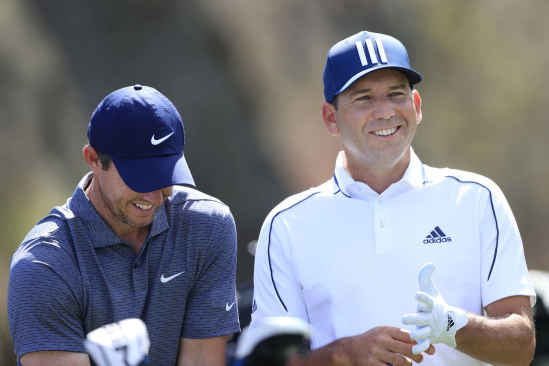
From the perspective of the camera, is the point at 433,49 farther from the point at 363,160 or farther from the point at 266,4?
the point at 363,160

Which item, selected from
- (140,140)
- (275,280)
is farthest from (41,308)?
(275,280)

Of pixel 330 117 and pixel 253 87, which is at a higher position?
pixel 330 117

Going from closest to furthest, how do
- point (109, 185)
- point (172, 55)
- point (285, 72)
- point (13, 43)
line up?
point (109, 185) < point (13, 43) < point (172, 55) < point (285, 72)

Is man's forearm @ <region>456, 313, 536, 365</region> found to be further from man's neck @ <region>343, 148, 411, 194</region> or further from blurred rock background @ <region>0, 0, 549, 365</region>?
blurred rock background @ <region>0, 0, 549, 365</region>

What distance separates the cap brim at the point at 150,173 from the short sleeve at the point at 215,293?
245 millimetres

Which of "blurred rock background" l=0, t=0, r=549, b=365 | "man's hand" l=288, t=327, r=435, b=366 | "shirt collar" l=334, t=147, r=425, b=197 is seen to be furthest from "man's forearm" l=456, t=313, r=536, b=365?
"blurred rock background" l=0, t=0, r=549, b=365

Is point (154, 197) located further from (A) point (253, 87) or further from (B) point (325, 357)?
(A) point (253, 87)

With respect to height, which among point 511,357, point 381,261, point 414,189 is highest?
point 414,189

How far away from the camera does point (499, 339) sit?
2.28m

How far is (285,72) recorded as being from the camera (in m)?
8.18

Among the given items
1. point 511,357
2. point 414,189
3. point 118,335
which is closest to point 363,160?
point 414,189

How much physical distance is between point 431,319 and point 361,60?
1022mm

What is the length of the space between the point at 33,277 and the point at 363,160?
1.21 m

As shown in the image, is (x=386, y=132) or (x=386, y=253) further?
(x=386, y=132)
